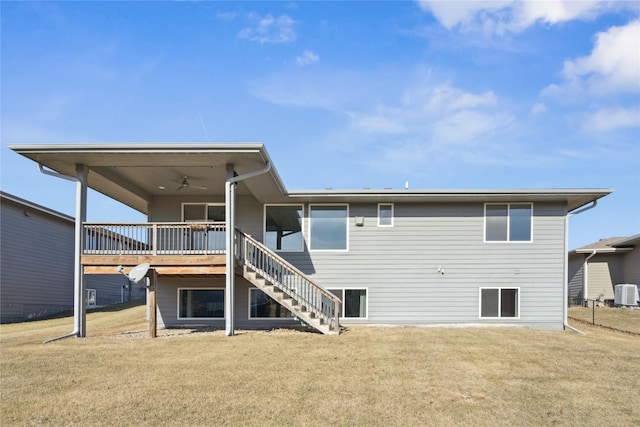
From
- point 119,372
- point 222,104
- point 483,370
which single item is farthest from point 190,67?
point 483,370

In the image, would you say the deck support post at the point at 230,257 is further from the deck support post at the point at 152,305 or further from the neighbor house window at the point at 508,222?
the neighbor house window at the point at 508,222

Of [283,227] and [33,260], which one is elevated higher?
[283,227]

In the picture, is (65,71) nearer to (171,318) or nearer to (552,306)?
(171,318)

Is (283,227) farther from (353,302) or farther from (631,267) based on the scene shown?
(631,267)

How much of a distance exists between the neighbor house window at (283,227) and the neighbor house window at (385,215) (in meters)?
2.23

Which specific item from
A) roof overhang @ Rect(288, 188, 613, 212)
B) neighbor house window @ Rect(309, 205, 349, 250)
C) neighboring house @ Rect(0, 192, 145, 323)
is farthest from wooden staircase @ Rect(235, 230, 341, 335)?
neighboring house @ Rect(0, 192, 145, 323)

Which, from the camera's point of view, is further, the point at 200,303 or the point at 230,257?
the point at 200,303

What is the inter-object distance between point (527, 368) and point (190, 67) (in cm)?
1248

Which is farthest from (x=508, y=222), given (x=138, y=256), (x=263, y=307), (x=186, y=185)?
(x=138, y=256)

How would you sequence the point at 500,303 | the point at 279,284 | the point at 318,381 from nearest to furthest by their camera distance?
the point at 318,381, the point at 279,284, the point at 500,303

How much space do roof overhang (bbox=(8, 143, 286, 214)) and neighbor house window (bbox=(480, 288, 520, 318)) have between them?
6.32 meters

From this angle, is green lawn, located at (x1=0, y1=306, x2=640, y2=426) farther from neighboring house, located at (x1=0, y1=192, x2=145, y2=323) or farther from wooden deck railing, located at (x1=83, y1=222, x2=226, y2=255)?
neighboring house, located at (x1=0, y1=192, x2=145, y2=323)

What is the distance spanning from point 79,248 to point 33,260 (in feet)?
31.7

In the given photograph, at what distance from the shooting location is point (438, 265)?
508 inches
